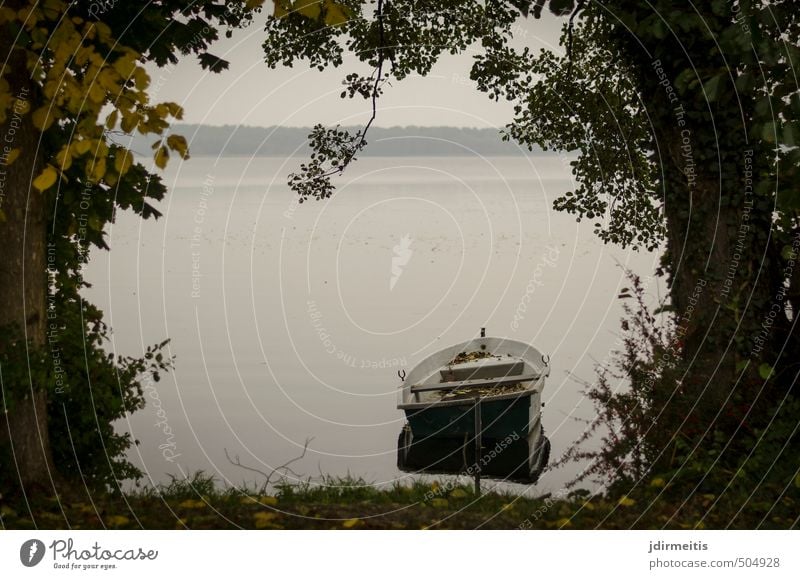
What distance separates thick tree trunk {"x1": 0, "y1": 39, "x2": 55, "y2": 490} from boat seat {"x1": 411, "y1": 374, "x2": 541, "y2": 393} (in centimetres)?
508

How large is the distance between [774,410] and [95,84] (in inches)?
219

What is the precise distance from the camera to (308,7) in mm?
6820

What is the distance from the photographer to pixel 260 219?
3669cm

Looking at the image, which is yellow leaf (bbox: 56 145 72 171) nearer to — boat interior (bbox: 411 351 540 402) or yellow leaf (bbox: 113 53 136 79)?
yellow leaf (bbox: 113 53 136 79)

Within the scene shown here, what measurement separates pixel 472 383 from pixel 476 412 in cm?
39

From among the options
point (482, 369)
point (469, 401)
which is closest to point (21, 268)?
point (469, 401)

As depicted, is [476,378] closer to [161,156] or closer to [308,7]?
[308,7]

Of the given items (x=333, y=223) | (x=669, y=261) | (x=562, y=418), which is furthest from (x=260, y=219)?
(x=669, y=261)

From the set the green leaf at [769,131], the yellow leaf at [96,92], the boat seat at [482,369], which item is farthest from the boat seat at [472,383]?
the yellow leaf at [96,92]

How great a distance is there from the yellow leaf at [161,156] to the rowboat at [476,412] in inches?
233

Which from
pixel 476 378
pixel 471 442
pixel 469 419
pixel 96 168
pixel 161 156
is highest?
pixel 96 168

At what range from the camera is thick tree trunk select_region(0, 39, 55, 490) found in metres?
7.24

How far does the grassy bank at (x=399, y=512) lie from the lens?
22.2 ft

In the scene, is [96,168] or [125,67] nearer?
[125,67]
